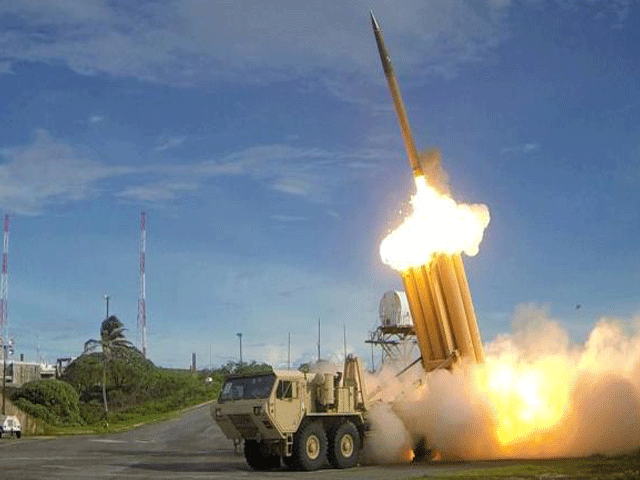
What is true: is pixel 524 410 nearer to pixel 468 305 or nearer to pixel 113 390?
pixel 468 305

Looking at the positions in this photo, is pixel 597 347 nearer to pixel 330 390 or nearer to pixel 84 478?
pixel 330 390

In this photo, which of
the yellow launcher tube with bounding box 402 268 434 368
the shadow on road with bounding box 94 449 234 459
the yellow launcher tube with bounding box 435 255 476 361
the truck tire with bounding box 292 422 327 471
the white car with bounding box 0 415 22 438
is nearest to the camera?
the truck tire with bounding box 292 422 327 471

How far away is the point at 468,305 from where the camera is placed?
2791 centimetres

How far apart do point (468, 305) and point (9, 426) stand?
32.2 metres

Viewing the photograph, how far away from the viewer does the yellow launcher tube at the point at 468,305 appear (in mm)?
27875

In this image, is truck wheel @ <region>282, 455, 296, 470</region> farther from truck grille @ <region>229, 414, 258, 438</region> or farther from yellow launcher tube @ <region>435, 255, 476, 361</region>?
yellow launcher tube @ <region>435, 255, 476, 361</region>

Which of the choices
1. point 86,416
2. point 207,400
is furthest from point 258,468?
point 207,400

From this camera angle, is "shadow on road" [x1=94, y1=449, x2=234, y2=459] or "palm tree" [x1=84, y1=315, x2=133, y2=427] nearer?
"shadow on road" [x1=94, y1=449, x2=234, y2=459]

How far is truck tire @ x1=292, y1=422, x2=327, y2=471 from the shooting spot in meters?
24.8

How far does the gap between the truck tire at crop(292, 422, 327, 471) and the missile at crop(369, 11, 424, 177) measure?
8711 mm

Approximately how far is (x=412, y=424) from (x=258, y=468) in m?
5.14

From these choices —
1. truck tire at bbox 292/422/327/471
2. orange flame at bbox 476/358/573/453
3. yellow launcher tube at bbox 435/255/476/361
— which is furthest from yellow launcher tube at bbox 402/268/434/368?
truck tire at bbox 292/422/327/471

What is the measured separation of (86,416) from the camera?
242 ft

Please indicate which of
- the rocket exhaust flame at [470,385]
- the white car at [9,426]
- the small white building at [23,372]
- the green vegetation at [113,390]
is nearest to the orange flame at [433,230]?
the rocket exhaust flame at [470,385]
